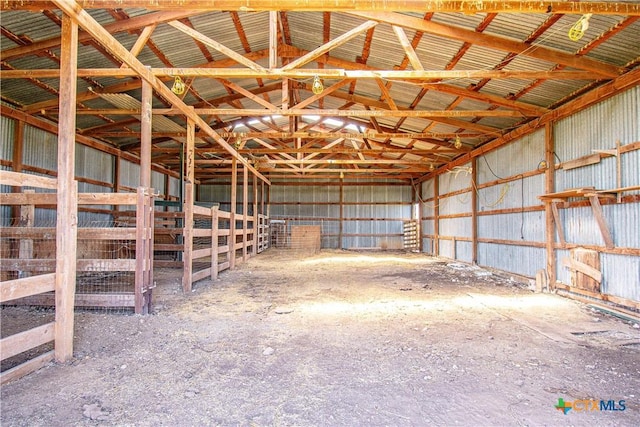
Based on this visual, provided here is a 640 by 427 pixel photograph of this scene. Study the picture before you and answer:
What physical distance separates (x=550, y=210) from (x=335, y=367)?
238 inches

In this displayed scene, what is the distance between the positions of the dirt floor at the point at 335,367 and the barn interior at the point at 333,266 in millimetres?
25

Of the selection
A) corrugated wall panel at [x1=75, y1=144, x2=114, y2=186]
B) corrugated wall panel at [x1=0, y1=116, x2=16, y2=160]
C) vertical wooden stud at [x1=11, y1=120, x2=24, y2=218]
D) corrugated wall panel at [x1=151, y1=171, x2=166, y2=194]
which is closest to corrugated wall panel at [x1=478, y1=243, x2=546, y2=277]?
vertical wooden stud at [x1=11, y1=120, x2=24, y2=218]

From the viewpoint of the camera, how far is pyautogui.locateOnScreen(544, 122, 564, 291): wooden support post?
21.9 ft

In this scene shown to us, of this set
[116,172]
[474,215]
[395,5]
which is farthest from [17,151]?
[474,215]

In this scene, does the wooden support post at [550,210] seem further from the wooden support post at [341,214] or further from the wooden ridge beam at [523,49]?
the wooden support post at [341,214]

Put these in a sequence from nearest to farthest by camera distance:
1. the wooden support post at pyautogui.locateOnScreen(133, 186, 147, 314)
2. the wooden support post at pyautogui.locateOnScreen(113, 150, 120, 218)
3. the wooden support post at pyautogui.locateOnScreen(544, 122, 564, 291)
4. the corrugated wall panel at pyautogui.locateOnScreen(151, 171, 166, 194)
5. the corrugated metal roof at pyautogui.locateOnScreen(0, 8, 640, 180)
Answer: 1. the wooden support post at pyautogui.locateOnScreen(133, 186, 147, 314)
2. the corrugated metal roof at pyautogui.locateOnScreen(0, 8, 640, 180)
3. the wooden support post at pyautogui.locateOnScreen(544, 122, 564, 291)
4. the wooden support post at pyautogui.locateOnScreen(113, 150, 120, 218)
5. the corrugated wall panel at pyautogui.locateOnScreen(151, 171, 166, 194)

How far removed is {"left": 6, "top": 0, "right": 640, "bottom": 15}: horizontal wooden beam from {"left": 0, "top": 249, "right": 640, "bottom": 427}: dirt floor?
3518 millimetres

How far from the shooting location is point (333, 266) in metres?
10.2

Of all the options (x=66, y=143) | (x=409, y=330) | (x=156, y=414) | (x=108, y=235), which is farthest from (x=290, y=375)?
(x=108, y=235)

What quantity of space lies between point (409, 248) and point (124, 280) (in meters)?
13.5

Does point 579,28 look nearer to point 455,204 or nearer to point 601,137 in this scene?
point 601,137

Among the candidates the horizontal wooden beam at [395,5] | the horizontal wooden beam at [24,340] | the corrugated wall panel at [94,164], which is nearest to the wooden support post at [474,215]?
the horizontal wooden beam at [395,5]

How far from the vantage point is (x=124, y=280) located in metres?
6.53

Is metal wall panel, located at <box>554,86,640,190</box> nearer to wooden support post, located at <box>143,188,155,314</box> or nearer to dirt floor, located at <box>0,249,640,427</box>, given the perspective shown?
dirt floor, located at <box>0,249,640,427</box>
